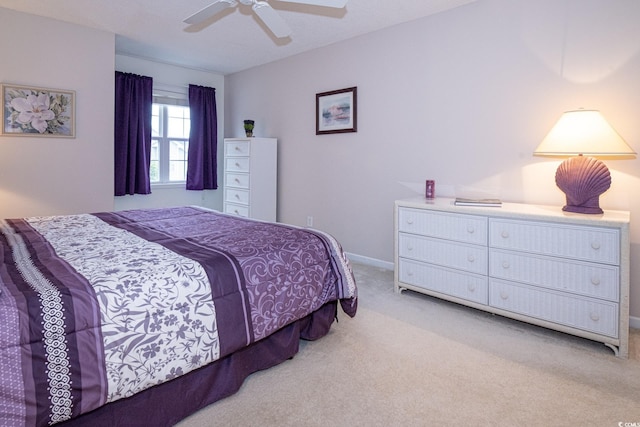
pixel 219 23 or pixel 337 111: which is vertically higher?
pixel 219 23

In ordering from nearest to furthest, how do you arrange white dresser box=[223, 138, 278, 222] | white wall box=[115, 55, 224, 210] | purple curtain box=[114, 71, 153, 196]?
purple curtain box=[114, 71, 153, 196] → white dresser box=[223, 138, 278, 222] → white wall box=[115, 55, 224, 210]

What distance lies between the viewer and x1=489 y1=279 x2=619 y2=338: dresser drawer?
2.14 metres

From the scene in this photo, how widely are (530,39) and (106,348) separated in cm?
325

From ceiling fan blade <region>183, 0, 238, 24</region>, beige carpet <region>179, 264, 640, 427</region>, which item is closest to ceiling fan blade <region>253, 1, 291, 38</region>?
ceiling fan blade <region>183, 0, 238, 24</region>

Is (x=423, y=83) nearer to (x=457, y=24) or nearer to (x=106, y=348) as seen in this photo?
(x=457, y=24)

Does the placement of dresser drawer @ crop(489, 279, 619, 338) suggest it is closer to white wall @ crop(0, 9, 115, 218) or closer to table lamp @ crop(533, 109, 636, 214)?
table lamp @ crop(533, 109, 636, 214)

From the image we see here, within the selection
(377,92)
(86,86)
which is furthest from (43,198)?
(377,92)

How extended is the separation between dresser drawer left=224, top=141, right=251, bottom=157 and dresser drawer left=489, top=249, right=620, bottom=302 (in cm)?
307

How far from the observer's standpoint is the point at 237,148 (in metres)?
4.70

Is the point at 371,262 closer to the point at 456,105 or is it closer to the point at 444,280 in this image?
the point at 444,280

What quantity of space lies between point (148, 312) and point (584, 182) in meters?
2.52

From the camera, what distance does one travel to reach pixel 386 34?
11.9ft

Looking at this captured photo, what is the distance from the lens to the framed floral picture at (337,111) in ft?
13.0

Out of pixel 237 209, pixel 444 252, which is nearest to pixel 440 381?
pixel 444 252
